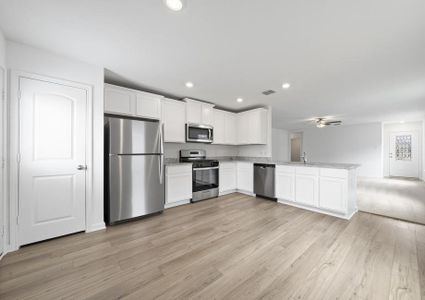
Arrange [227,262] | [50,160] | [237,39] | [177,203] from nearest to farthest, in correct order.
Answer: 1. [227,262]
2. [237,39]
3. [50,160]
4. [177,203]

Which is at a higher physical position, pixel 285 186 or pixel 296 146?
pixel 296 146

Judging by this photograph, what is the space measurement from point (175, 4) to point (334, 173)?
337 cm

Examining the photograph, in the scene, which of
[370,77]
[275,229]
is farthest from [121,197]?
[370,77]

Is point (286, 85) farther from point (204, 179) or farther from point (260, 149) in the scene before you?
point (204, 179)

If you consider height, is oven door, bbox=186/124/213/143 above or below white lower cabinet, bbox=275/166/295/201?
above

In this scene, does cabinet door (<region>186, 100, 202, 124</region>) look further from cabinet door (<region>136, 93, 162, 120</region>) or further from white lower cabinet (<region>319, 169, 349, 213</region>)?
white lower cabinet (<region>319, 169, 349, 213</region>)

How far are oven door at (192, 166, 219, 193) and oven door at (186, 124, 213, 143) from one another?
696 mm

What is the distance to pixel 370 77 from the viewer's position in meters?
2.84

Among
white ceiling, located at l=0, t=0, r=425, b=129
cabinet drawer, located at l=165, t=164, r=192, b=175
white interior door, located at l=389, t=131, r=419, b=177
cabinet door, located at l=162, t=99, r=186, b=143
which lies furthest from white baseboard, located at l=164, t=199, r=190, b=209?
white interior door, located at l=389, t=131, r=419, b=177

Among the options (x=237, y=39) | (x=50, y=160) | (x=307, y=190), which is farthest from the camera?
(x=307, y=190)

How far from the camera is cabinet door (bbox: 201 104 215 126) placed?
4.21 meters

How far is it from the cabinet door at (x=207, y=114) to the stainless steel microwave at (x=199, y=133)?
13 centimetres

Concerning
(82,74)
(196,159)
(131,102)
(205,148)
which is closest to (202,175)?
(196,159)

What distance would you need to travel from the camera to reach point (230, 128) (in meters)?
4.89
